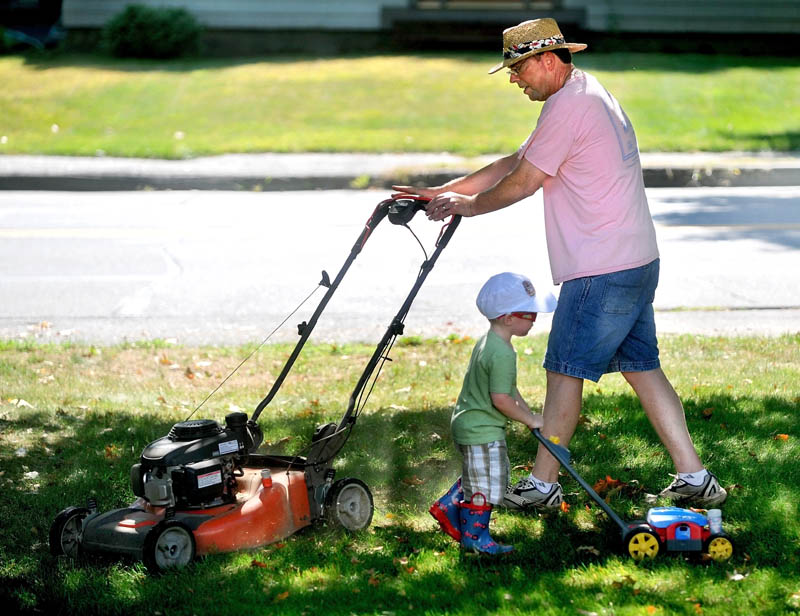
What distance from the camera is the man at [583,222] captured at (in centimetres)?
446

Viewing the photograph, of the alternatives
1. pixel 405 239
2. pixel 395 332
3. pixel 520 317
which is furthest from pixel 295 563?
pixel 405 239

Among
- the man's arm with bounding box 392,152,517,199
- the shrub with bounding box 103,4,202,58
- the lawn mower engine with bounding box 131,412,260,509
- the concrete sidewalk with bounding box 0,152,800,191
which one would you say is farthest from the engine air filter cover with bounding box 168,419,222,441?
the shrub with bounding box 103,4,202,58

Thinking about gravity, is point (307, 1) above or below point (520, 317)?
above

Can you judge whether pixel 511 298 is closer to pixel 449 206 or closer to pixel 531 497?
pixel 449 206

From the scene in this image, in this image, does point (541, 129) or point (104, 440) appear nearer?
point (541, 129)

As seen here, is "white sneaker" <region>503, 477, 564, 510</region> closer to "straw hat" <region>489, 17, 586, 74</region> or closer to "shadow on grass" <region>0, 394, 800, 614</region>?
"shadow on grass" <region>0, 394, 800, 614</region>

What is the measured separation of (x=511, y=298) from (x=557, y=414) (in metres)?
0.66

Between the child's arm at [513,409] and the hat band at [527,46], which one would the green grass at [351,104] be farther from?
the child's arm at [513,409]

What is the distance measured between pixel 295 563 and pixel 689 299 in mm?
5504

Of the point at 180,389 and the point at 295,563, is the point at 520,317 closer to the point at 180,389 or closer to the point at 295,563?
the point at 295,563

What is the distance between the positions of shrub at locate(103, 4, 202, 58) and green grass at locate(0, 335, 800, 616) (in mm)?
15477

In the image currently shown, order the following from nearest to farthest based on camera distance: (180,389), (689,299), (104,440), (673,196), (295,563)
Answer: (295,563) → (104,440) → (180,389) → (689,299) → (673,196)

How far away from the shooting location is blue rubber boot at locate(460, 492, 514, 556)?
172 inches

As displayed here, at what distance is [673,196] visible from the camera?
539 inches
